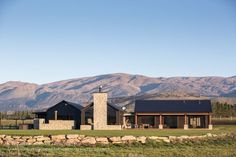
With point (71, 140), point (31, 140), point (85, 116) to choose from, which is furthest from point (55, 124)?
point (71, 140)

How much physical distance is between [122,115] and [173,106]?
21.6ft

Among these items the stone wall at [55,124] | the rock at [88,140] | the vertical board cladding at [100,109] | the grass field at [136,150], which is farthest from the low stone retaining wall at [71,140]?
the vertical board cladding at [100,109]

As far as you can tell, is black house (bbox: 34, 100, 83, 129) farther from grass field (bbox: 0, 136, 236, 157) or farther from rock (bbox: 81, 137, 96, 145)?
grass field (bbox: 0, 136, 236, 157)

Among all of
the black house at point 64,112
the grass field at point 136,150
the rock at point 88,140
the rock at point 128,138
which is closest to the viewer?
the grass field at point 136,150

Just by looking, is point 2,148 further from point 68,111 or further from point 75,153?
point 68,111

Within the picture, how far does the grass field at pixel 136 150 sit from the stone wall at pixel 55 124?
22.9 meters

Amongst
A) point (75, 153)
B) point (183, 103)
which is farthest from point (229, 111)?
point (75, 153)

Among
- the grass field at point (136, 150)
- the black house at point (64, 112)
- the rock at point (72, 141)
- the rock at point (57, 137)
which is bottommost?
the grass field at point (136, 150)

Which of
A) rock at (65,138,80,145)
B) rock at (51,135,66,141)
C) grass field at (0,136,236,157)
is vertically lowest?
grass field at (0,136,236,157)

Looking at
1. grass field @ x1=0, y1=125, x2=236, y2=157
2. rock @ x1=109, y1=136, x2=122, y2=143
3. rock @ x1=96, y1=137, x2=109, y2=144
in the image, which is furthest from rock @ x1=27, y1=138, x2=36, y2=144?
rock @ x1=109, y1=136, x2=122, y2=143

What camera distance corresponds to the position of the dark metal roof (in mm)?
60031

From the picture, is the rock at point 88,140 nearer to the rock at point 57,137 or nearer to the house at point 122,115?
the rock at point 57,137

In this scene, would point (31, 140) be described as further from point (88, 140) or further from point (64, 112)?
point (64, 112)

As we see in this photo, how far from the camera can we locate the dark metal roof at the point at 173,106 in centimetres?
6003
